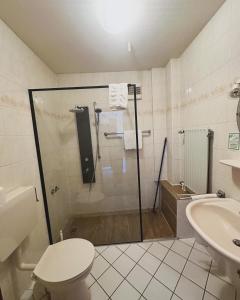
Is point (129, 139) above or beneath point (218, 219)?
above

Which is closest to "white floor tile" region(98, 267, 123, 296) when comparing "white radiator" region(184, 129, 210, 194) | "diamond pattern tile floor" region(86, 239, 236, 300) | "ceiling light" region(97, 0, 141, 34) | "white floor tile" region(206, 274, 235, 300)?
"diamond pattern tile floor" region(86, 239, 236, 300)

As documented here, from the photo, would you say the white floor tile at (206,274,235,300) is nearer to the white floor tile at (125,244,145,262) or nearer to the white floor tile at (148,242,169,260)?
the white floor tile at (148,242,169,260)

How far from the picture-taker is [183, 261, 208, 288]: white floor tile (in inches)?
51.7

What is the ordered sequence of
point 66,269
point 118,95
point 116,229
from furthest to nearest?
point 116,229 → point 118,95 → point 66,269

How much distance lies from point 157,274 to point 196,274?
348 millimetres

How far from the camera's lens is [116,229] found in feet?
6.72

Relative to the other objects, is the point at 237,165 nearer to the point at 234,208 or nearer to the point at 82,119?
the point at 234,208

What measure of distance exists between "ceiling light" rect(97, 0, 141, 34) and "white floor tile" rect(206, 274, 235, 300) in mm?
2336

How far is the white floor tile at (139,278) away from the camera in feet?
4.32

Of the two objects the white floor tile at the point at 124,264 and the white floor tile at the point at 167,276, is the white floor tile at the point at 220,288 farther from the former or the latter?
the white floor tile at the point at 124,264

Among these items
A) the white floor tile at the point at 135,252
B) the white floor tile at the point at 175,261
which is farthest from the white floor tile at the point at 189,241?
the white floor tile at the point at 135,252

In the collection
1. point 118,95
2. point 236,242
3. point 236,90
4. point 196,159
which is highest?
point 118,95

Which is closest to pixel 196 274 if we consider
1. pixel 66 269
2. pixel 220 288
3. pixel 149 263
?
pixel 220 288

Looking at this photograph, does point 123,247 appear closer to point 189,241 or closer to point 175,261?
point 175,261
